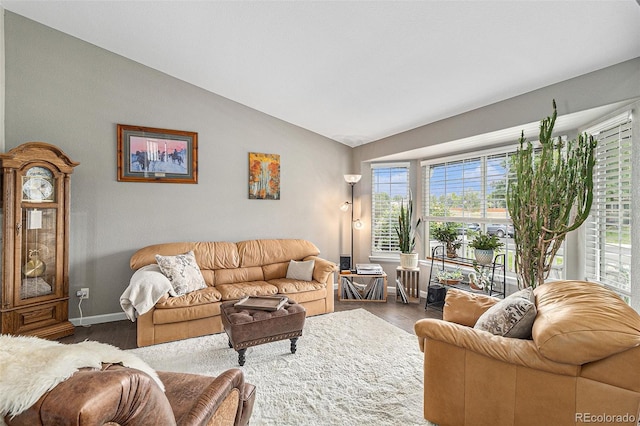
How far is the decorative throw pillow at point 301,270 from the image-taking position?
158 inches

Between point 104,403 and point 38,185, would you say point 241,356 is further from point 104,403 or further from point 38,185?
point 38,185

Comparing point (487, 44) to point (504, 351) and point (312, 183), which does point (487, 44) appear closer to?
point (504, 351)

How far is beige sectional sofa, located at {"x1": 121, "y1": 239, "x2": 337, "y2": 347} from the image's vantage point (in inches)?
120

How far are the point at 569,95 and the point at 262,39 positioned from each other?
8.85ft

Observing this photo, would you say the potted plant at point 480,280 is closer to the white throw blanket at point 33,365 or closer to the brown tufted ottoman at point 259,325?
the brown tufted ottoman at point 259,325

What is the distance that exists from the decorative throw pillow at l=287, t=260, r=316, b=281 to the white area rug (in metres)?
0.65

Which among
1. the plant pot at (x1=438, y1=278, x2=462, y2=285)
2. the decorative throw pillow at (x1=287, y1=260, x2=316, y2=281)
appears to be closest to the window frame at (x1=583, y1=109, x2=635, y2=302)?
the plant pot at (x1=438, y1=278, x2=462, y2=285)

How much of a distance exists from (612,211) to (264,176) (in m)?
3.88

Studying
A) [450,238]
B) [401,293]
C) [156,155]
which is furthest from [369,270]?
[156,155]

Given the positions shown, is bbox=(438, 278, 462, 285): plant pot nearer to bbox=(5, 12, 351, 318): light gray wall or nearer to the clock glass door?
bbox=(5, 12, 351, 318): light gray wall

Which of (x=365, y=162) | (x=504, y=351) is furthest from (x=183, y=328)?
(x=365, y=162)

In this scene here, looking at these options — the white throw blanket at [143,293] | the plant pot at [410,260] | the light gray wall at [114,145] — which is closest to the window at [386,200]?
the plant pot at [410,260]

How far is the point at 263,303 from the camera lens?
2.84 meters

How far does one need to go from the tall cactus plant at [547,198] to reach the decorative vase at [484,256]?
66cm
